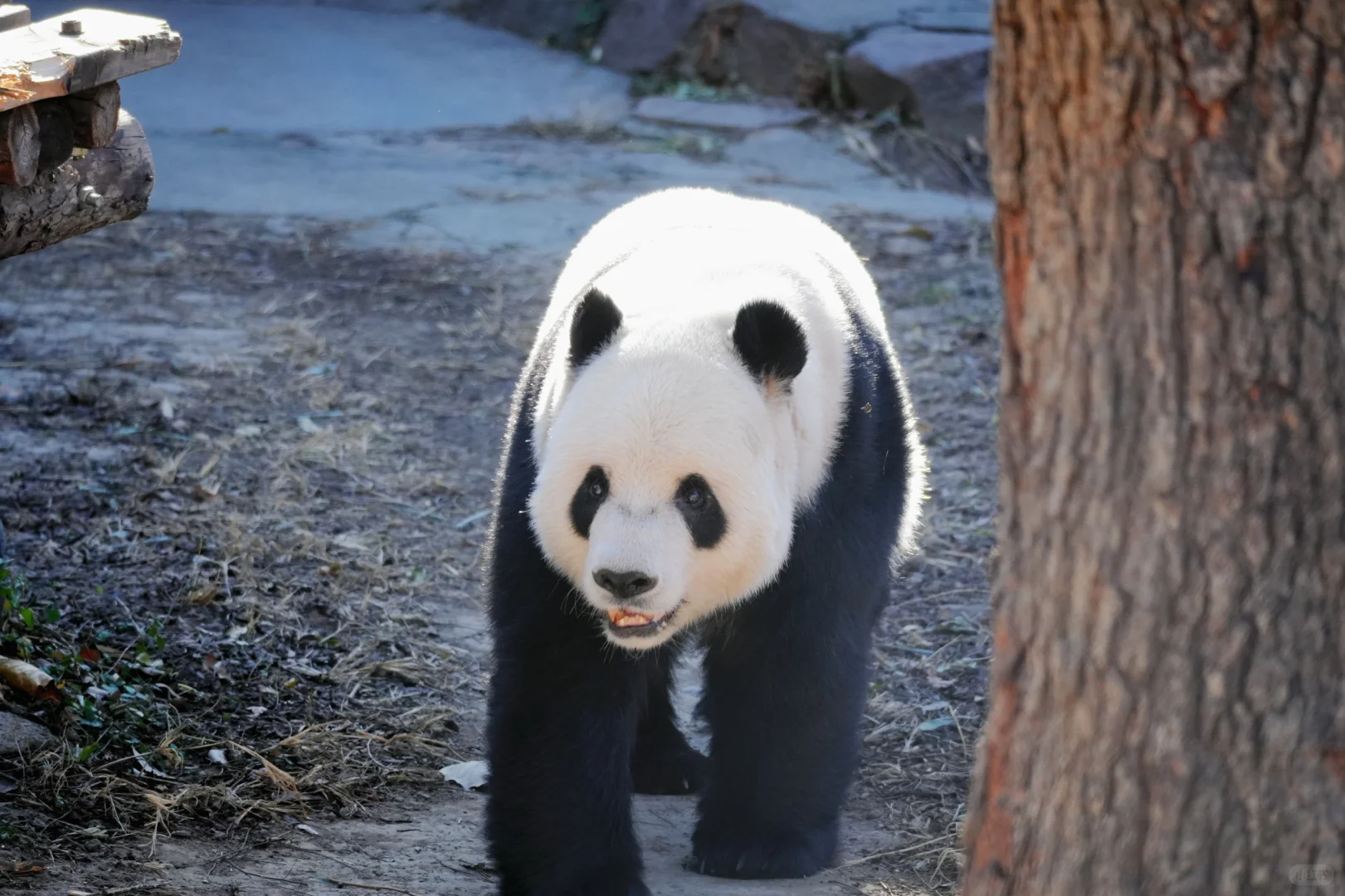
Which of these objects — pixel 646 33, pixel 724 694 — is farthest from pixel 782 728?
pixel 646 33

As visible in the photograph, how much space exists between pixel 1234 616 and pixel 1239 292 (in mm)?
393

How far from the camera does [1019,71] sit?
1908mm

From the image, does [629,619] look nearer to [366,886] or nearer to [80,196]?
[366,886]

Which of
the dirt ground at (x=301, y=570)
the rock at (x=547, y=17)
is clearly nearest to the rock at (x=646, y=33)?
the rock at (x=547, y=17)

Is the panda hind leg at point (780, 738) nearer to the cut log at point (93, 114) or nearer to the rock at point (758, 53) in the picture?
the cut log at point (93, 114)

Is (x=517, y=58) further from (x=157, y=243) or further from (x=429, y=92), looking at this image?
(x=157, y=243)

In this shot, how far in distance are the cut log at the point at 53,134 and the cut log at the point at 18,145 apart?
100 millimetres

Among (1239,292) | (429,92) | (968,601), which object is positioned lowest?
(968,601)

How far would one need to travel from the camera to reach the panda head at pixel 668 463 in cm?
288

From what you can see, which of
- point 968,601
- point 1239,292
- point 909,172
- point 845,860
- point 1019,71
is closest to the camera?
point 1239,292

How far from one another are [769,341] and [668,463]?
347 millimetres

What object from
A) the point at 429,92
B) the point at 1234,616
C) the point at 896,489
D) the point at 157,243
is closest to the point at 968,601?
the point at 896,489

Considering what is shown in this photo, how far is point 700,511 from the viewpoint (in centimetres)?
295

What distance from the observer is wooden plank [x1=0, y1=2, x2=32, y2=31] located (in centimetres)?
361
